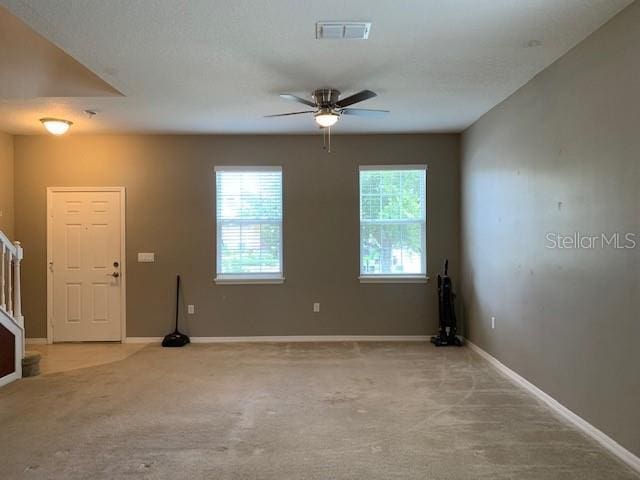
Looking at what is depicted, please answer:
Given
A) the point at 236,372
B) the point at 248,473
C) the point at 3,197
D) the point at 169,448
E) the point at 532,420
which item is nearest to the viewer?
the point at 248,473

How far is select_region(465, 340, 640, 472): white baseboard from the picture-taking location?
106 inches

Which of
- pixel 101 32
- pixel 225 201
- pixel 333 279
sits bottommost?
pixel 333 279

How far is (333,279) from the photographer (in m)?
6.03

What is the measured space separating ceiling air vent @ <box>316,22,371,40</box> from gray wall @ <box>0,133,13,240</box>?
4.84m

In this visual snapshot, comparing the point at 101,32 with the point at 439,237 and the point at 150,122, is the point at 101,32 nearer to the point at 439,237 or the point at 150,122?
the point at 150,122

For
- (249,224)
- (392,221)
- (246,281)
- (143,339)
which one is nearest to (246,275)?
(246,281)

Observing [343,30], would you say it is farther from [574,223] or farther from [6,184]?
[6,184]

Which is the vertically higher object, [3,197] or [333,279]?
[3,197]

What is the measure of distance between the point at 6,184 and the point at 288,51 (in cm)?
461

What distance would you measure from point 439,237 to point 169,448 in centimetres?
427

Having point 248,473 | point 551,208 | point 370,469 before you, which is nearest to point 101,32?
point 248,473

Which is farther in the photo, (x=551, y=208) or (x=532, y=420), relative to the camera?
(x=551, y=208)

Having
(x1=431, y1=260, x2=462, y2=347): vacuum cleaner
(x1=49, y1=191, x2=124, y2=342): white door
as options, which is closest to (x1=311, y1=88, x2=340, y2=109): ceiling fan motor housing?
(x1=431, y1=260, x2=462, y2=347): vacuum cleaner

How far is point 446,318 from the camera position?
19.0ft
